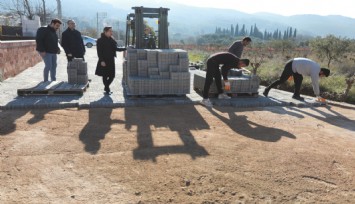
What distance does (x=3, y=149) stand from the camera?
4363mm

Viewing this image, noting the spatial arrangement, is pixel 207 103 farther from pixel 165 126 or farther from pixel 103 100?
pixel 103 100

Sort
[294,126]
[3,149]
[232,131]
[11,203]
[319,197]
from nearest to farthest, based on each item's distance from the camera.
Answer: [11,203] < [319,197] < [3,149] < [232,131] < [294,126]

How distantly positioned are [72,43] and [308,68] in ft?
21.2

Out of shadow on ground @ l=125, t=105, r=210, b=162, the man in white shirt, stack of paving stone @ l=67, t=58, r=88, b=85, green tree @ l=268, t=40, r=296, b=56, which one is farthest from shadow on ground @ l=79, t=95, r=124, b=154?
green tree @ l=268, t=40, r=296, b=56

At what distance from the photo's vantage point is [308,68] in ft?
25.8

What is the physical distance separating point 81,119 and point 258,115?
3754mm

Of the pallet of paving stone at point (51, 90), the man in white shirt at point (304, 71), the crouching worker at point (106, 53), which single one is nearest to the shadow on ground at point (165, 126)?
the crouching worker at point (106, 53)

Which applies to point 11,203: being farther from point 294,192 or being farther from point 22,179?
point 294,192

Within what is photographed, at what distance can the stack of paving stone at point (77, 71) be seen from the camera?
8.52 meters

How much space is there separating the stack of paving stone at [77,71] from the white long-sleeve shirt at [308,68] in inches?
225

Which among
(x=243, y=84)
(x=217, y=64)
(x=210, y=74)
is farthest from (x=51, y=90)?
(x=243, y=84)

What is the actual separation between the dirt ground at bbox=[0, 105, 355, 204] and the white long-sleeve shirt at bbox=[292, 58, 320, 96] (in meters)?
1.51

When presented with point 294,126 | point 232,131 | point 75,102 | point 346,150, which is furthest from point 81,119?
point 346,150

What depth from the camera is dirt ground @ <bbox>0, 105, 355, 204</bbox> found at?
134 inches
